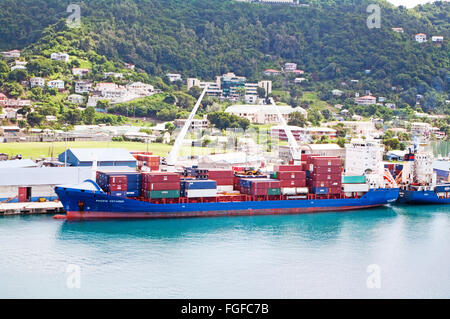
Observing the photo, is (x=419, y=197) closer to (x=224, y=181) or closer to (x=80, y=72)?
(x=224, y=181)

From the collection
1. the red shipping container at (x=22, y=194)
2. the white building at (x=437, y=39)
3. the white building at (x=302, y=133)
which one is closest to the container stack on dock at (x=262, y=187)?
the red shipping container at (x=22, y=194)

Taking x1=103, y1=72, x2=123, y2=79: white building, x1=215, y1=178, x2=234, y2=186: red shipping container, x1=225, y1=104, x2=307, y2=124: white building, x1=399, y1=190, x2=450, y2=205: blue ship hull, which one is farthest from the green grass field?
x1=103, y1=72, x2=123, y2=79: white building

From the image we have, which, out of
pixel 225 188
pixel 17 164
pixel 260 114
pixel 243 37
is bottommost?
pixel 225 188

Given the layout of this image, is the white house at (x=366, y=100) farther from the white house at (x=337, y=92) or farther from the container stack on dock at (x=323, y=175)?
the container stack on dock at (x=323, y=175)

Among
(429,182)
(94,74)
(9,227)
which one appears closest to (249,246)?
(9,227)

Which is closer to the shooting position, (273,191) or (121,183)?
(121,183)

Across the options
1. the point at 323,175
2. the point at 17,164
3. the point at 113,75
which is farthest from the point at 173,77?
the point at 323,175
